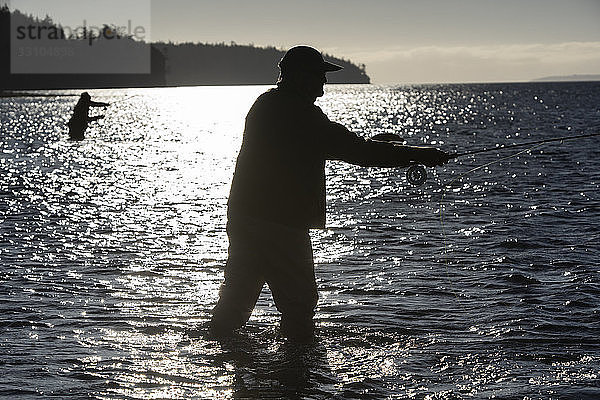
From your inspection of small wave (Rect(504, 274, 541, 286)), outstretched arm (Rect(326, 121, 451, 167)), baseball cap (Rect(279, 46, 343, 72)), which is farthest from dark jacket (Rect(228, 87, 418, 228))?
small wave (Rect(504, 274, 541, 286))

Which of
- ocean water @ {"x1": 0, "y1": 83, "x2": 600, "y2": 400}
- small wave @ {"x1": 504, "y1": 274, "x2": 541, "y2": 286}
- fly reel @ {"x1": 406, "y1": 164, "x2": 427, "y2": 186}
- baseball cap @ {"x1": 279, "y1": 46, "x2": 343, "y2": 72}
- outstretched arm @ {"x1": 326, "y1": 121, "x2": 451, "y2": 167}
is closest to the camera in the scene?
ocean water @ {"x1": 0, "y1": 83, "x2": 600, "y2": 400}

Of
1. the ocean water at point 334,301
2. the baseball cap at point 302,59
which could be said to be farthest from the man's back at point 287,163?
the ocean water at point 334,301

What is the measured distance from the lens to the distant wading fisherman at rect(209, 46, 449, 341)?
729cm

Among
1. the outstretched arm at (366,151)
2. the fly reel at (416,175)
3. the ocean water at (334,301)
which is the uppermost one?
the outstretched arm at (366,151)

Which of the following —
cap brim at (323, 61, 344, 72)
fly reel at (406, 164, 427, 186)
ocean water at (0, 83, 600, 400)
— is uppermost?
cap brim at (323, 61, 344, 72)

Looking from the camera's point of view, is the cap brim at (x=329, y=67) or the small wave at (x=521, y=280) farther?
the small wave at (x=521, y=280)

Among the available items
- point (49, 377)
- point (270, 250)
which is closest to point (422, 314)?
point (270, 250)

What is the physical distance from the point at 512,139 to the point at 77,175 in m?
30.3

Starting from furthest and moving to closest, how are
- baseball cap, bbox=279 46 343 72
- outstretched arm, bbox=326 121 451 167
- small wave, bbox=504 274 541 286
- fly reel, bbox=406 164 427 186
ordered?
small wave, bbox=504 274 541 286
fly reel, bbox=406 164 427 186
baseball cap, bbox=279 46 343 72
outstretched arm, bbox=326 121 451 167

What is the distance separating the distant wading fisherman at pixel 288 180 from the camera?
7285 millimetres

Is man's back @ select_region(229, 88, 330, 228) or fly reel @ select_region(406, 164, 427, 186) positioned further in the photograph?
→ fly reel @ select_region(406, 164, 427, 186)

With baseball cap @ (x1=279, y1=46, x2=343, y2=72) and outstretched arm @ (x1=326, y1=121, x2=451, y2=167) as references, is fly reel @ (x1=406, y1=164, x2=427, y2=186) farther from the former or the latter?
baseball cap @ (x1=279, y1=46, x2=343, y2=72)

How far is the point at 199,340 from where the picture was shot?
785 centimetres

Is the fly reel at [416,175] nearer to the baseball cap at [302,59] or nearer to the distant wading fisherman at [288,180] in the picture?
the distant wading fisherman at [288,180]
